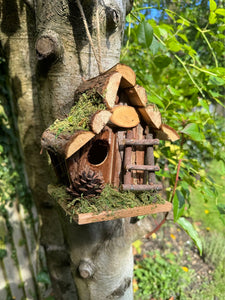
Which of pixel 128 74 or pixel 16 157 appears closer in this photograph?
pixel 128 74

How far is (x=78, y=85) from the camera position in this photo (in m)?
1.15

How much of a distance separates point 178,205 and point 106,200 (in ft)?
1.53

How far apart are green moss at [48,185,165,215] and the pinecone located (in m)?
0.03

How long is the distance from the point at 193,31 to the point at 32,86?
9.07 ft

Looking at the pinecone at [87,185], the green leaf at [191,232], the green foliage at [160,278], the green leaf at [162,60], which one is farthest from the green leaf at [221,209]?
the green foliage at [160,278]

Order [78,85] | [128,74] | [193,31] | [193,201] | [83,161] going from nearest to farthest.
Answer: [128,74], [83,161], [78,85], [193,31], [193,201]

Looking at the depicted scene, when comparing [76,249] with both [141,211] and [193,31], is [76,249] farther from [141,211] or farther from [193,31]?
[193,31]

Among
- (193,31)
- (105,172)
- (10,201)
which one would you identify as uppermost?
(193,31)

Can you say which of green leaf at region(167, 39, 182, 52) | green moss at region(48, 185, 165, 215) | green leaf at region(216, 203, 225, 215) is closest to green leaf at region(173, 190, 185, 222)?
green moss at region(48, 185, 165, 215)

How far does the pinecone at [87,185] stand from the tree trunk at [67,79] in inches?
15.4

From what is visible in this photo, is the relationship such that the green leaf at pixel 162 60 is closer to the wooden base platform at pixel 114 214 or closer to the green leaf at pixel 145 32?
the green leaf at pixel 145 32

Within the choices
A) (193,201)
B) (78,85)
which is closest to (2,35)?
(78,85)

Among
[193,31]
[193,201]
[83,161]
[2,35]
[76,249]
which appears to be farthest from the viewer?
[193,201]

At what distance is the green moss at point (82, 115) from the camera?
2.95 feet
